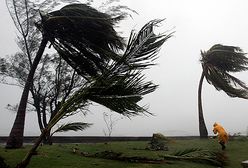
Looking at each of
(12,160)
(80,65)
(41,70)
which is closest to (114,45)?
(80,65)

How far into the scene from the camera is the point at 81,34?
9.79m

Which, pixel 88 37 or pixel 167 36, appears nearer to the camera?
pixel 167 36

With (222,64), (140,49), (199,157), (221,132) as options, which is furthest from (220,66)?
(140,49)

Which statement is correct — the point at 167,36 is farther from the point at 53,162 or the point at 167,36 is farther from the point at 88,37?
the point at 88,37

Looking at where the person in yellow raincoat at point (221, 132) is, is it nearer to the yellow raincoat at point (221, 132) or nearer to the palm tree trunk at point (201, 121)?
the yellow raincoat at point (221, 132)

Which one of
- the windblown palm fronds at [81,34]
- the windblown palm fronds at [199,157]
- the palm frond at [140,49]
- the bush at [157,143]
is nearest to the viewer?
the palm frond at [140,49]

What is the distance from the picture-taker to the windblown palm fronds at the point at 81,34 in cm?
895

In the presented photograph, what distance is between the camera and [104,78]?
525 cm

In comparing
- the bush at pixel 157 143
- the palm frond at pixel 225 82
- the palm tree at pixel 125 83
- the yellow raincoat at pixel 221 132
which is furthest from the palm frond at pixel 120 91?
the palm frond at pixel 225 82

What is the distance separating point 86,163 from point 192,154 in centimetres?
335

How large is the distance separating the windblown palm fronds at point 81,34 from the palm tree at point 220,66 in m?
11.3

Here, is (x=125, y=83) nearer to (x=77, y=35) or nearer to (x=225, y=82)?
(x=77, y=35)

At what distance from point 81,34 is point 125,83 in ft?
16.8

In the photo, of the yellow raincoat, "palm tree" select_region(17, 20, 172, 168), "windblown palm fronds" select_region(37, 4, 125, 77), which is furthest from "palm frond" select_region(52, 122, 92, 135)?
the yellow raincoat
